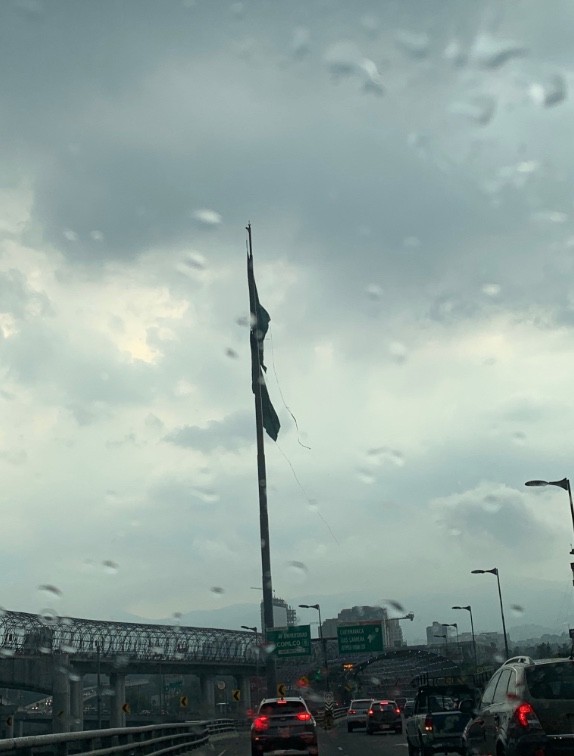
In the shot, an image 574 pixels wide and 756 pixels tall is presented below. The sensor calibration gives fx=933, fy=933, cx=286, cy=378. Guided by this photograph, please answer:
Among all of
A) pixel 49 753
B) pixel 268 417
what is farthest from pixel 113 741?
pixel 268 417

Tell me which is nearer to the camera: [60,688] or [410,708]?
[410,708]

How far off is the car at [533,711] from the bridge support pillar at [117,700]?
59.8 m

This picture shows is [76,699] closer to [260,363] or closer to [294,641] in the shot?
[294,641]

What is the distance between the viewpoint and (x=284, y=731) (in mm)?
24891

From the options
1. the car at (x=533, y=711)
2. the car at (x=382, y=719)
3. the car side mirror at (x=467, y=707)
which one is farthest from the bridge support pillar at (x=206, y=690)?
the car at (x=533, y=711)

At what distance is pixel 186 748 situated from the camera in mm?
31109

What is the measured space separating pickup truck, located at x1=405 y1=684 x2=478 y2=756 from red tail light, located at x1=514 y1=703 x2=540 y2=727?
8.35 meters

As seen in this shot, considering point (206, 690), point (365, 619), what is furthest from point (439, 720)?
point (365, 619)

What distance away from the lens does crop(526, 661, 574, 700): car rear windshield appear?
12258 mm

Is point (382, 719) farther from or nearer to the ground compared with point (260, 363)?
nearer to the ground

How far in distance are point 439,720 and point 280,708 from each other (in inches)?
226

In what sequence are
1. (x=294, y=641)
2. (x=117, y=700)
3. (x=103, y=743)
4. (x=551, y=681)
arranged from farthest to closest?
(x=117, y=700) < (x=294, y=641) < (x=103, y=743) < (x=551, y=681)

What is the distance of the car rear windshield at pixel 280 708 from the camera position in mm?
25453

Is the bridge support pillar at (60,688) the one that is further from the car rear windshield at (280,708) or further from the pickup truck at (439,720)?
the pickup truck at (439,720)
